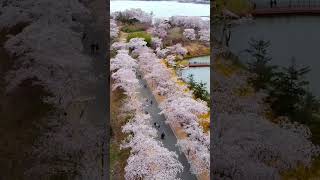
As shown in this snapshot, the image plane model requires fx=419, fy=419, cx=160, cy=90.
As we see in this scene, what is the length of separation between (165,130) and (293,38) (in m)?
1.06

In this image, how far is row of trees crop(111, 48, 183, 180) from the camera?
2.84m

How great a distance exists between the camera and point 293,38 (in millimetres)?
2688

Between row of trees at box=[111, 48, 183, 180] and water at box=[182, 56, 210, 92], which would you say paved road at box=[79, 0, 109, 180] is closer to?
row of trees at box=[111, 48, 183, 180]

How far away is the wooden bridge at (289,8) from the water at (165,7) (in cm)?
39

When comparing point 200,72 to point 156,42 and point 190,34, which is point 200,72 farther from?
point 156,42

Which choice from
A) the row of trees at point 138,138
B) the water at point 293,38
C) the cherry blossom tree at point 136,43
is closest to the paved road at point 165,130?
the row of trees at point 138,138

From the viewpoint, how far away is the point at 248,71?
2824 millimetres

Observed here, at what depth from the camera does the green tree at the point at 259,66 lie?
276 cm

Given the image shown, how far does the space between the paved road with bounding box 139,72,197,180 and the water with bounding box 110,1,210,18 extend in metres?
0.53

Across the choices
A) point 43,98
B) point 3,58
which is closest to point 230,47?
point 43,98

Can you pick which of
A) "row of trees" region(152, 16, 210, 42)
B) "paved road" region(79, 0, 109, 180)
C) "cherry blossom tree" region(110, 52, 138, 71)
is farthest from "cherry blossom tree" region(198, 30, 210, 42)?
"paved road" region(79, 0, 109, 180)

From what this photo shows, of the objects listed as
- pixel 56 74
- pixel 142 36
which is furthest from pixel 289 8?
pixel 56 74

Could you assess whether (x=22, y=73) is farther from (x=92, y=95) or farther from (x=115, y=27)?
(x=115, y=27)

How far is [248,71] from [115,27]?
0.99 m
